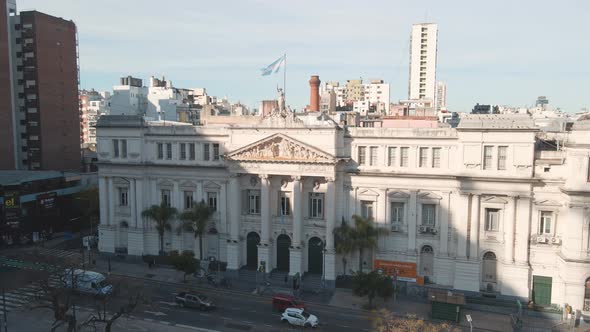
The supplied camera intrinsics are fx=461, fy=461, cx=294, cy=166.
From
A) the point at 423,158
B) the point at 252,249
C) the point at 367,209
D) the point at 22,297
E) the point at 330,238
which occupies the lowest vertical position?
the point at 22,297

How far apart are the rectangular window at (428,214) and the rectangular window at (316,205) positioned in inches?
448

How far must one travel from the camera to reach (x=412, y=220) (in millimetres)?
50219

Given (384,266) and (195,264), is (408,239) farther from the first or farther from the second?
(195,264)

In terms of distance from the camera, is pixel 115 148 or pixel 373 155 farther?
pixel 115 148

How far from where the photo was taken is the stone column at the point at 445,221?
1925 inches

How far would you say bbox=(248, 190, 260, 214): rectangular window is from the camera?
55.8m

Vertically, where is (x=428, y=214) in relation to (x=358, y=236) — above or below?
above

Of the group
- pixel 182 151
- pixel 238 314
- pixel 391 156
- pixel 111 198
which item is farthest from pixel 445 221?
pixel 111 198

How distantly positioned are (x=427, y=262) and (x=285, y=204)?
56.8 feet

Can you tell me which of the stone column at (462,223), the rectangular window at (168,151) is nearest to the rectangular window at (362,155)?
the stone column at (462,223)

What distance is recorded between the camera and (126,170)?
5997 centimetres

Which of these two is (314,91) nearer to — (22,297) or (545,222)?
(545,222)

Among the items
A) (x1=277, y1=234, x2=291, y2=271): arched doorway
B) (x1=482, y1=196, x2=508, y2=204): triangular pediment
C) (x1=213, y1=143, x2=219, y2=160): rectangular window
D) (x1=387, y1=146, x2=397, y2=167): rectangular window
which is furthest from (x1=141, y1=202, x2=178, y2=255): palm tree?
(x1=482, y1=196, x2=508, y2=204): triangular pediment

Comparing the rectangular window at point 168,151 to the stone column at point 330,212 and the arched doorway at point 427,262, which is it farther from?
the arched doorway at point 427,262
